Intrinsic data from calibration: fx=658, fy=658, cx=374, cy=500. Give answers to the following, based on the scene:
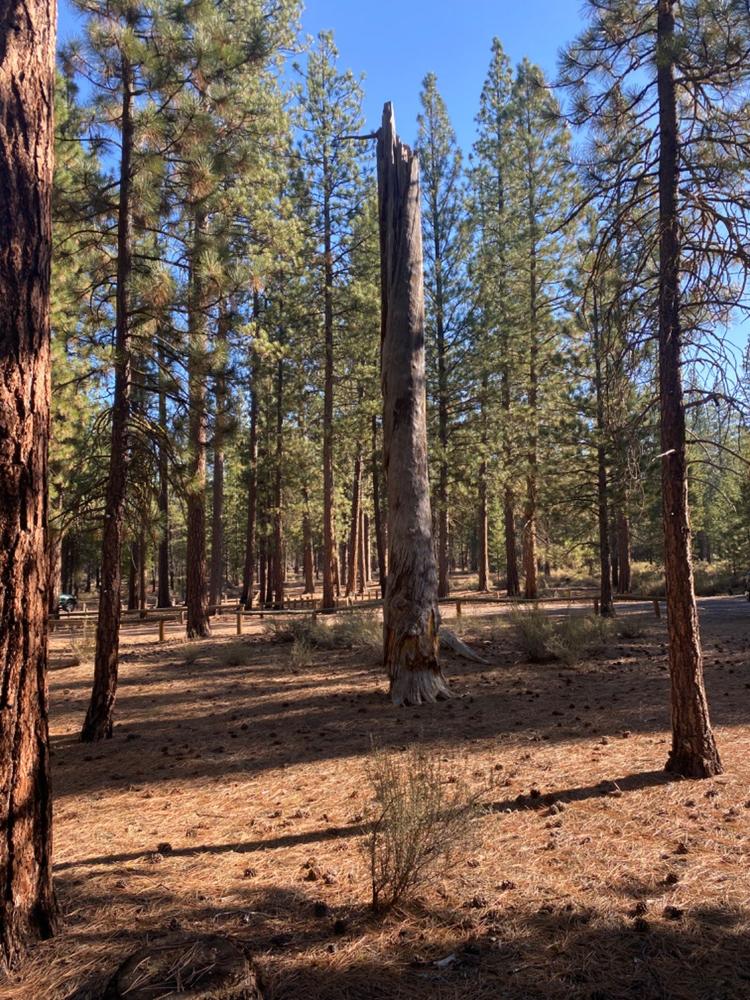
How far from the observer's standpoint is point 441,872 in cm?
344

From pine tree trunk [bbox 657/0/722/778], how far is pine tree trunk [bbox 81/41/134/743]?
17.1 feet

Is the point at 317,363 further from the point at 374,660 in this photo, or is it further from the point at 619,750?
the point at 619,750

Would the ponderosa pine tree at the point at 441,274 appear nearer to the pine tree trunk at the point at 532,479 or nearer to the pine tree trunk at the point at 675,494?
the pine tree trunk at the point at 532,479

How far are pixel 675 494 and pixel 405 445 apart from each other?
4060mm

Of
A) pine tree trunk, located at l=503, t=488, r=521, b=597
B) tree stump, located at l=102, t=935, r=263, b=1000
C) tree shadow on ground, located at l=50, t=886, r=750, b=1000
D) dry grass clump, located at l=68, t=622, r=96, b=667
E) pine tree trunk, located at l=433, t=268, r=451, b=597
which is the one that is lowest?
dry grass clump, located at l=68, t=622, r=96, b=667

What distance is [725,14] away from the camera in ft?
16.4

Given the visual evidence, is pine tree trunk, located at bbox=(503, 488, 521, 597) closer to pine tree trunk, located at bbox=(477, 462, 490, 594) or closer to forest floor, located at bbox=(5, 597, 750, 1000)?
pine tree trunk, located at bbox=(477, 462, 490, 594)

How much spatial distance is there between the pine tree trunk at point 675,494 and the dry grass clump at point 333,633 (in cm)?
712

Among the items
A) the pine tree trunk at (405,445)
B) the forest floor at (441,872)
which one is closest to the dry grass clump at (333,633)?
the pine tree trunk at (405,445)

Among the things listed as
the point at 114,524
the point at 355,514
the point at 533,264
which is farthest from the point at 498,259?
the point at 114,524

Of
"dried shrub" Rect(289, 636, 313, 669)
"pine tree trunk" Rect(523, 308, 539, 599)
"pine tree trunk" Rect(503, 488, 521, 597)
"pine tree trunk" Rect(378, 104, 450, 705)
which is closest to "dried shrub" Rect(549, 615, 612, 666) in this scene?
"pine tree trunk" Rect(378, 104, 450, 705)

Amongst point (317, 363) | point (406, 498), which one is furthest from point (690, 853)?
point (317, 363)

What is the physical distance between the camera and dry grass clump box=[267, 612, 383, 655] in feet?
40.3

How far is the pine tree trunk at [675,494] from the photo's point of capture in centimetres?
505
